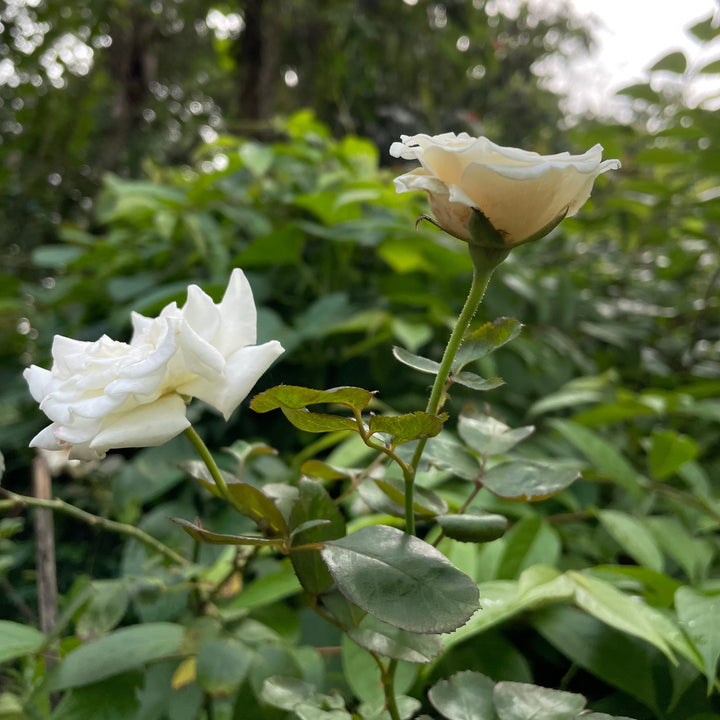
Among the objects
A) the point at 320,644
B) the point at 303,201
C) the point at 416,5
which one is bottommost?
the point at 320,644

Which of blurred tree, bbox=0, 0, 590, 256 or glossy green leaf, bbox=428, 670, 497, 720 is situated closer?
glossy green leaf, bbox=428, 670, 497, 720

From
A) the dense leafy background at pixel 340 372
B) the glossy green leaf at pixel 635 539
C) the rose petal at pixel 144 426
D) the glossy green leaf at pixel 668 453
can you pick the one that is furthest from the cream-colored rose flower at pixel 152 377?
the glossy green leaf at pixel 668 453

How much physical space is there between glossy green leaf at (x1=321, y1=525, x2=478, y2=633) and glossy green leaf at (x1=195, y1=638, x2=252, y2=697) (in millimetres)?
143

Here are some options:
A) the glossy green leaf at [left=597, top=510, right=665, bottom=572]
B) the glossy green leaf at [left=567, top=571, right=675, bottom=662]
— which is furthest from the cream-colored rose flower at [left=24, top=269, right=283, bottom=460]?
the glossy green leaf at [left=597, top=510, right=665, bottom=572]

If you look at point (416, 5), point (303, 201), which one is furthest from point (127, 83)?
point (303, 201)

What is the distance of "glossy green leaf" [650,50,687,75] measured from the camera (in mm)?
829

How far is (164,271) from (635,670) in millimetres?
871

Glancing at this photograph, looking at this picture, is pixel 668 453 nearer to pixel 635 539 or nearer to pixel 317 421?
pixel 635 539

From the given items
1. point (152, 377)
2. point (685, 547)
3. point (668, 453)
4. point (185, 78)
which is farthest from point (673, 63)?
point (185, 78)

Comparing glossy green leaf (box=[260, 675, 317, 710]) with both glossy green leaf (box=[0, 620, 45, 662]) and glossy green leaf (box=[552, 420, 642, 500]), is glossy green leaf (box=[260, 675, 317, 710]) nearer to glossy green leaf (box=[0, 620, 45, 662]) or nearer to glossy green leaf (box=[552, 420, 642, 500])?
glossy green leaf (box=[0, 620, 45, 662])

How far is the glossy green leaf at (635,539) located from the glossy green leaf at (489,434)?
20 cm

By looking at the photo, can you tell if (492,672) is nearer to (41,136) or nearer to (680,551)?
(680,551)

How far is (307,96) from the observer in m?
2.51

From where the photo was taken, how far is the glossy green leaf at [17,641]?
32cm
